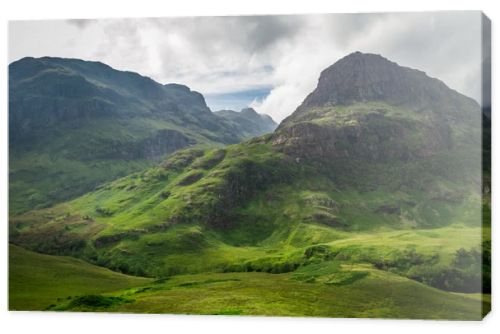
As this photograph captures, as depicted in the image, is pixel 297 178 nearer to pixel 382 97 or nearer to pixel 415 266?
pixel 382 97

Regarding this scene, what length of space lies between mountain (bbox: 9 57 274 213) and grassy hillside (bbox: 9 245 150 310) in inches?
187

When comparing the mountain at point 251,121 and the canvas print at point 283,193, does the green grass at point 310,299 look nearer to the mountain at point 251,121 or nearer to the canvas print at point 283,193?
the canvas print at point 283,193

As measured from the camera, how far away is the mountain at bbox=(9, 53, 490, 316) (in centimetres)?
4312

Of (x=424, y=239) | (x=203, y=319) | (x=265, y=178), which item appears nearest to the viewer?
(x=203, y=319)

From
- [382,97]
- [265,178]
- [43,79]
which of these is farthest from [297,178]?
[43,79]

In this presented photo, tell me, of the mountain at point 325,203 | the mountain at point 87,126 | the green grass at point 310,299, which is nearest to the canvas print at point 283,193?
the green grass at point 310,299

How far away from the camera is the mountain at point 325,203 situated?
1698 inches

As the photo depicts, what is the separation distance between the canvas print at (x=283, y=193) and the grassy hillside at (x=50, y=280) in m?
0.19

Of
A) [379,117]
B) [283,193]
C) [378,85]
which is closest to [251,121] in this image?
[283,193]

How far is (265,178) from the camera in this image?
83.1 m

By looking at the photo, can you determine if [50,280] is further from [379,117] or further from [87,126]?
[87,126]

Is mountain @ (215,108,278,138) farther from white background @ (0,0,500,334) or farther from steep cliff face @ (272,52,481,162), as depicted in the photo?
white background @ (0,0,500,334)

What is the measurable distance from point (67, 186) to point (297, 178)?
30890 millimetres

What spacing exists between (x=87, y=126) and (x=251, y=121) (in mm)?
73342
